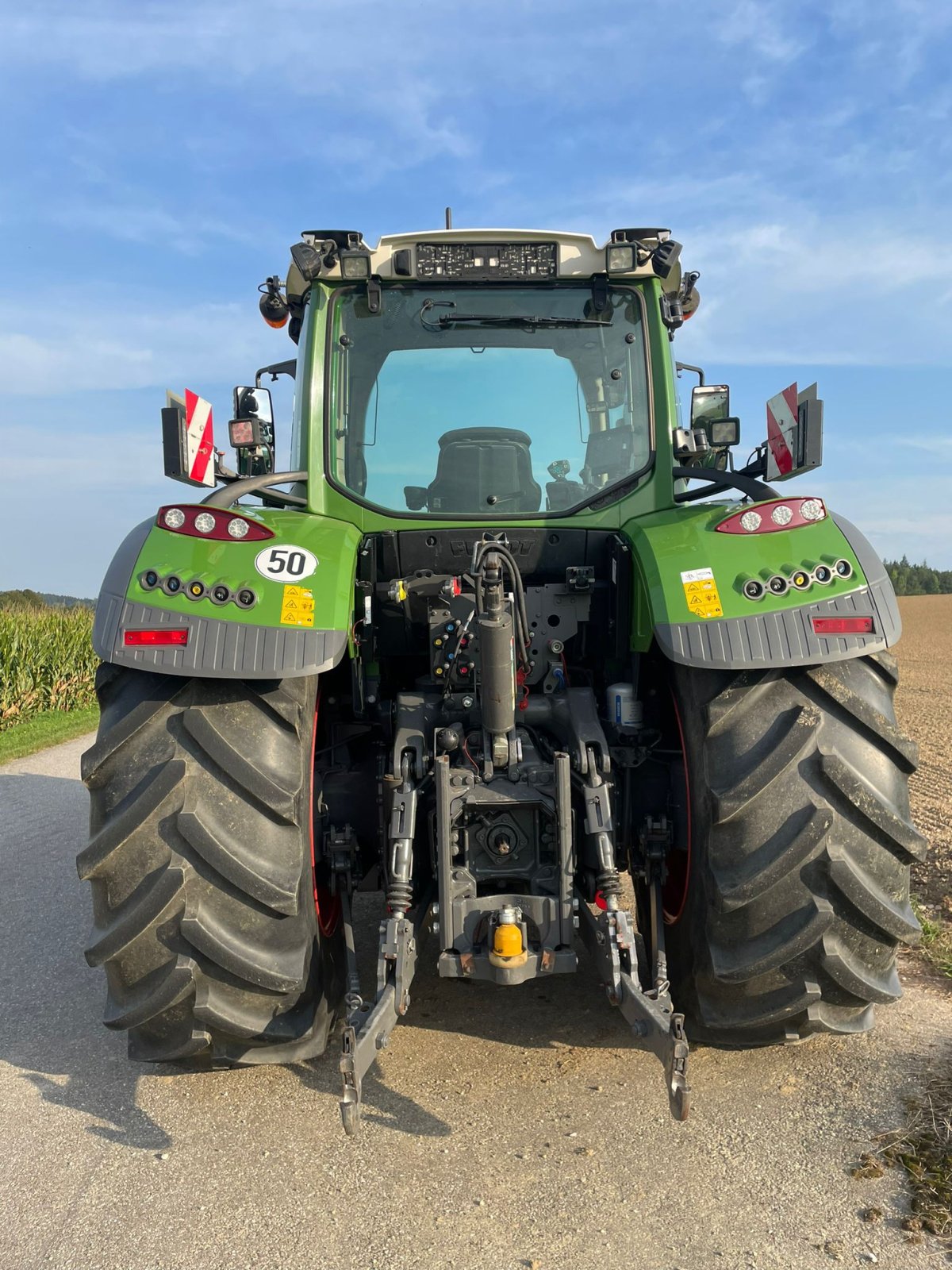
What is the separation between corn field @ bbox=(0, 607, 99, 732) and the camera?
47.8 feet

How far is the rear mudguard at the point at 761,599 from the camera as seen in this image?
8.87ft

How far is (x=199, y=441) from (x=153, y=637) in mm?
786

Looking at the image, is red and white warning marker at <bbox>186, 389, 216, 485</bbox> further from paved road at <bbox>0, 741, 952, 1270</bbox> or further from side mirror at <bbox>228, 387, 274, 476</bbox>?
paved road at <bbox>0, 741, 952, 1270</bbox>

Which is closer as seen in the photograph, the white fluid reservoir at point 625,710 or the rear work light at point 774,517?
the rear work light at point 774,517

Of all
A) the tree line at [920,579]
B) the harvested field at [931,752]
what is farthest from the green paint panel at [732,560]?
the tree line at [920,579]

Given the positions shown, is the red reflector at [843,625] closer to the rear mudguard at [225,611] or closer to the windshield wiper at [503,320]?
the rear mudguard at [225,611]

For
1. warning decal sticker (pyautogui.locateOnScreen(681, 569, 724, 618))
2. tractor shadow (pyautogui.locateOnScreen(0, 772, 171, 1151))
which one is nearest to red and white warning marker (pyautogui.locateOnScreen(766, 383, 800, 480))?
warning decal sticker (pyautogui.locateOnScreen(681, 569, 724, 618))

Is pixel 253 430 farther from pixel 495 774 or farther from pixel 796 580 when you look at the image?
pixel 796 580

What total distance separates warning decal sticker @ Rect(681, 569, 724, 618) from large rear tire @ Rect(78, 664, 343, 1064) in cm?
116

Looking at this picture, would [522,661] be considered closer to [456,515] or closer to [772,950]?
[456,515]

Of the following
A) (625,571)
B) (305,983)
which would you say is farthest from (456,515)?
(305,983)

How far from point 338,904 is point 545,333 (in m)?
2.23

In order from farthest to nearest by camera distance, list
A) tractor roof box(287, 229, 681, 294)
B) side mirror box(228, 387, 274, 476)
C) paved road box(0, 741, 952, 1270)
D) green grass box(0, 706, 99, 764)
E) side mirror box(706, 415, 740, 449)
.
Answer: green grass box(0, 706, 99, 764) < side mirror box(228, 387, 274, 476) < side mirror box(706, 415, 740, 449) < tractor roof box(287, 229, 681, 294) < paved road box(0, 741, 952, 1270)

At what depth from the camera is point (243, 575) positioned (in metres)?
2.87
